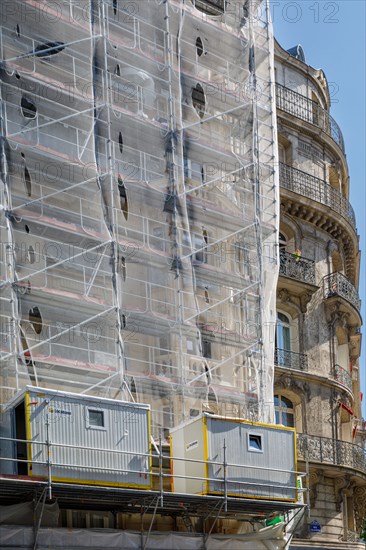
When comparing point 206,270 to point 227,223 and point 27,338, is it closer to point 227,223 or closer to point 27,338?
point 227,223

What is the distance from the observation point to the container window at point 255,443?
92.5 feet

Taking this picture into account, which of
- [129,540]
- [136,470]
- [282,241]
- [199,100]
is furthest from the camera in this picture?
[282,241]

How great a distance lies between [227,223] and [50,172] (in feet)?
19.4

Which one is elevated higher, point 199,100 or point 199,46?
point 199,46

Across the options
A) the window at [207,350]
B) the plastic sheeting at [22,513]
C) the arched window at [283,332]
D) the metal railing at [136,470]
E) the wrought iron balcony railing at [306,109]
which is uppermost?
the wrought iron balcony railing at [306,109]

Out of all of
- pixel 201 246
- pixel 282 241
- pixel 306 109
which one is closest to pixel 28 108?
pixel 201 246

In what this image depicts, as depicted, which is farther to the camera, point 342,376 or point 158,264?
point 342,376

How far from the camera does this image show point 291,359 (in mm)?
34531

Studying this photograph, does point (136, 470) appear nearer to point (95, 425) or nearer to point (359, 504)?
point (95, 425)

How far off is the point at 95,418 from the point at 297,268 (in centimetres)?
1149

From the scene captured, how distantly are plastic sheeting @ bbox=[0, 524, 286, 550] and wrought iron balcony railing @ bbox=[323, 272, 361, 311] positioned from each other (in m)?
9.93

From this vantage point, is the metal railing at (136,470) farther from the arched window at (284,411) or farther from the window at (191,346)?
the arched window at (284,411)

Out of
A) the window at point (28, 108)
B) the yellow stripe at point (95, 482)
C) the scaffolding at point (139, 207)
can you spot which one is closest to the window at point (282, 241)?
the scaffolding at point (139, 207)

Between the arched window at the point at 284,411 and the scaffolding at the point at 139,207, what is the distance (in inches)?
134
